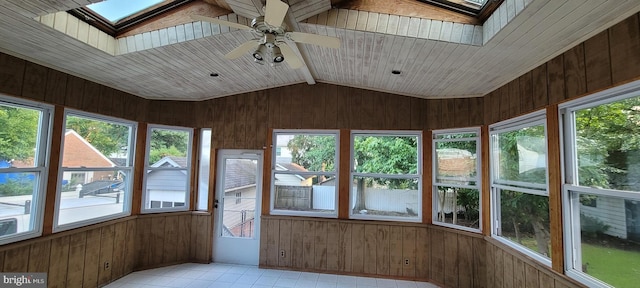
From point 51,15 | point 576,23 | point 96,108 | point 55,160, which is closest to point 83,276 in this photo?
point 55,160

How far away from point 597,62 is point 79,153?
17.3ft

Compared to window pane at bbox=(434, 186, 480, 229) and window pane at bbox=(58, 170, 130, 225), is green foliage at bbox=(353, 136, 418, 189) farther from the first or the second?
window pane at bbox=(58, 170, 130, 225)

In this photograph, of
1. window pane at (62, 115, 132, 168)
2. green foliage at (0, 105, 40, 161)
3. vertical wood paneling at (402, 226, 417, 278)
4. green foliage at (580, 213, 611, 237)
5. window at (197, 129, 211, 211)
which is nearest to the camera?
green foliage at (580, 213, 611, 237)

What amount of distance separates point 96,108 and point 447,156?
15.8ft

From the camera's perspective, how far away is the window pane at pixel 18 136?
2.83 m

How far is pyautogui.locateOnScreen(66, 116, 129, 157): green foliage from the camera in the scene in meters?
3.58

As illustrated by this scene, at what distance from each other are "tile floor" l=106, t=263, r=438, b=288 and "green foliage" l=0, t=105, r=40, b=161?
196 cm

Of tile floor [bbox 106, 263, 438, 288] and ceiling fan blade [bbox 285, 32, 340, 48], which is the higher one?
ceiling fan blade [bbox 285, 32, 340, 48]

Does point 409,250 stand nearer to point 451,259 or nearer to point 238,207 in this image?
point 451,259

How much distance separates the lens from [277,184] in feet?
15.3

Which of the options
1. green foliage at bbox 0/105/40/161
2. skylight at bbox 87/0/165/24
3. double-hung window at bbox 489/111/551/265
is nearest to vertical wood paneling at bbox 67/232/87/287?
green foliage at bbox 0/105/40/161

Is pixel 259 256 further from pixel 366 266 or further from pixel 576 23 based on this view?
pixel 576 23

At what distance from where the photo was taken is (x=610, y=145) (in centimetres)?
206

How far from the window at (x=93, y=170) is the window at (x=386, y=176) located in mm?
3409
